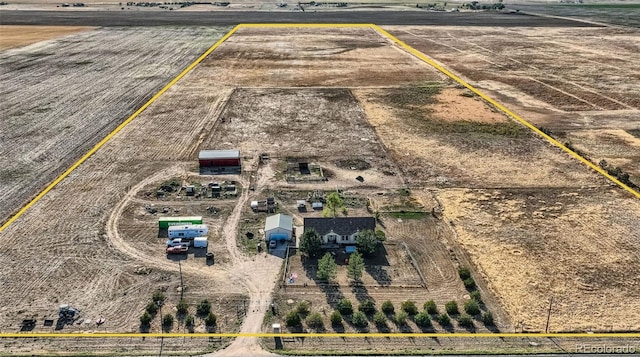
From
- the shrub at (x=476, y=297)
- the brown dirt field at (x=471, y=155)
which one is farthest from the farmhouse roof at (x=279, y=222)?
the brown dirt field at (x=471, y=155)

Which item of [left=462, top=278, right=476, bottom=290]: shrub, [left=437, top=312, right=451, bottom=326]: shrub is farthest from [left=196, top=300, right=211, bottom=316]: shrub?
[left=462, top=278, right=476, bottom=290]: shrub

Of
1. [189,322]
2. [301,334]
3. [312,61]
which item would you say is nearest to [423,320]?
[301,334]

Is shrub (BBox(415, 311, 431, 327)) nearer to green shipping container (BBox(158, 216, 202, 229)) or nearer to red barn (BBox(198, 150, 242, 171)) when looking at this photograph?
green shipping container (BBox(158, 216, 202, 229))

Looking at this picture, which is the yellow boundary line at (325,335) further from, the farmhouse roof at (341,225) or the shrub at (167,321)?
the farmhouse roof at (341,225)

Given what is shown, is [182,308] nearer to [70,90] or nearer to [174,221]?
[174,221]

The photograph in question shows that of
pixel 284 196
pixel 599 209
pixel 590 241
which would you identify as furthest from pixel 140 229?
pixel 599 209

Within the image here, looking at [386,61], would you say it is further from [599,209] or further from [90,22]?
[90,22]
